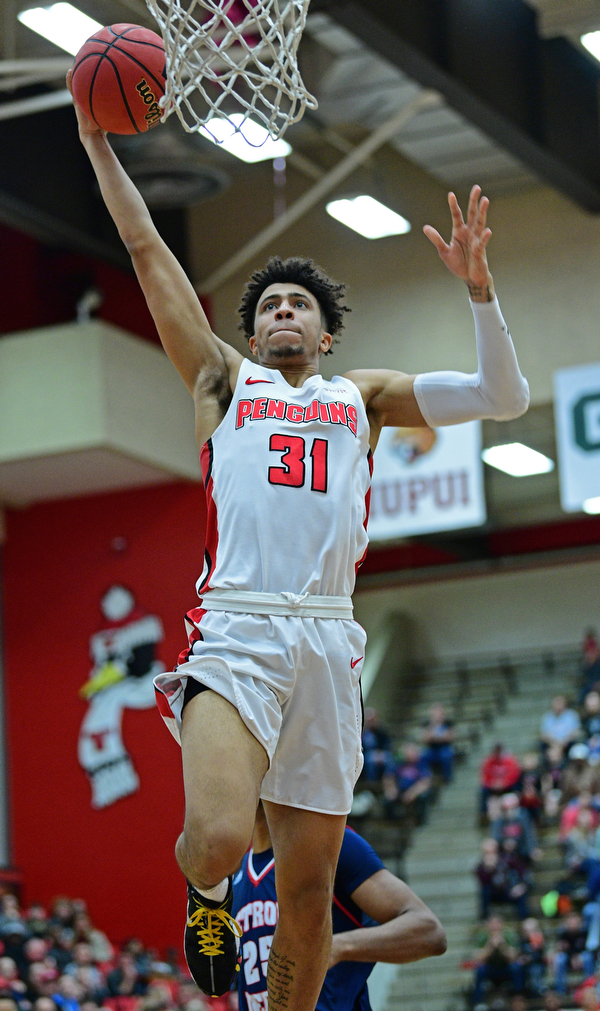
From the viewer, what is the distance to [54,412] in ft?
60.2

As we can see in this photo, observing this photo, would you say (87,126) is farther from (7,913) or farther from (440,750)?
(440,750)

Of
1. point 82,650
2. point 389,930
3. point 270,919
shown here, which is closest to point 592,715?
point 82,650

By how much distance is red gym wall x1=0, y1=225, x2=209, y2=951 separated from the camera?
19.1 metres

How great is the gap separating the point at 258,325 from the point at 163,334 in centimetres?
34

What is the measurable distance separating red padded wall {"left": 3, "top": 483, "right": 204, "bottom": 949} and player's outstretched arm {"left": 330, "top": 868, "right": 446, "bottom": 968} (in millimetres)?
13236

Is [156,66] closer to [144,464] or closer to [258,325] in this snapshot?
[258,325]

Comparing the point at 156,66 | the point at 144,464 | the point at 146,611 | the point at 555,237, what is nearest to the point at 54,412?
the point at 144,464

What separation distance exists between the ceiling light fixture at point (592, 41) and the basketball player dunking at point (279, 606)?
1157cm

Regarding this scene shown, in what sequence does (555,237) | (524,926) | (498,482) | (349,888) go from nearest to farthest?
(349,888) → (524,926) → (555,237) → (498,482)

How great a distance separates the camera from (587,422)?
1595cm

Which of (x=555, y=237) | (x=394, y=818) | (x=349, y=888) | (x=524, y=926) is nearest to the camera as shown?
(x=349, y=888)

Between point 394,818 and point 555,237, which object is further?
point 394,818

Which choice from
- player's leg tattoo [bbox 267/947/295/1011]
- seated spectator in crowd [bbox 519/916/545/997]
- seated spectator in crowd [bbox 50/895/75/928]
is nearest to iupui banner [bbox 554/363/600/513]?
seated spectator in crowd [bbox 519/916/545/997]

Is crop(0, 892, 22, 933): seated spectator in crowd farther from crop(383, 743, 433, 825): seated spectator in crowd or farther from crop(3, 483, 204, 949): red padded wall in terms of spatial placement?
crop(383, 743, 433, 825): seated spectator in crowd
